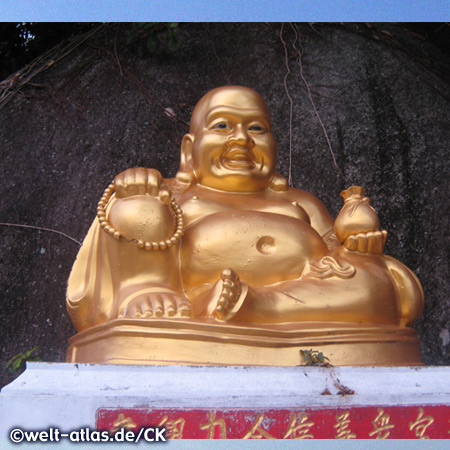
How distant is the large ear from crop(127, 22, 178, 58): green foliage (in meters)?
1.19

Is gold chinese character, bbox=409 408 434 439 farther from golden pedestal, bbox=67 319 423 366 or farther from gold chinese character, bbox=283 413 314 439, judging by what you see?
golden pedestal, bbox=67 319 423 366

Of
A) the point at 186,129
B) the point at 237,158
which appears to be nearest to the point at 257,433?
the point at 237,158

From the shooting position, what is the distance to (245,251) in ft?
7.32

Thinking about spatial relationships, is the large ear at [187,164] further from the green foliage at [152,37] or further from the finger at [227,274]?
the green foliage at [152,37]

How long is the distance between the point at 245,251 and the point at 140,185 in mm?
429

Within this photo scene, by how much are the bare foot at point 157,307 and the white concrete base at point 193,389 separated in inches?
13.0

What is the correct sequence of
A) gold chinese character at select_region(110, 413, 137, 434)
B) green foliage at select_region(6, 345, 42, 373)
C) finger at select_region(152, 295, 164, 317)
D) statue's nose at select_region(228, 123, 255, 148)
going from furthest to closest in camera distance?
green foliage at select_region(6, 345, 42, 373) < statue's nose at select_region(228, 123, 255, 148) < finger at select_region(152, 295, 164, 317) < gold chinese character at select_region(110, 413, 137, 434)

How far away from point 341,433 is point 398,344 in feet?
2.14

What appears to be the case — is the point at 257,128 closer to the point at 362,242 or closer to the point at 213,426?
the point at 362,242

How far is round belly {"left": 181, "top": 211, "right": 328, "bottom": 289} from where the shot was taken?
2223 mm

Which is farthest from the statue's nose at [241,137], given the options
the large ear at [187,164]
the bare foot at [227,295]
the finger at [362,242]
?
the bare foot at [227,295]

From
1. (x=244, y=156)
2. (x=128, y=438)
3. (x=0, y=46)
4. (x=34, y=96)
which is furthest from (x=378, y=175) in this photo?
(x=128, y=438)

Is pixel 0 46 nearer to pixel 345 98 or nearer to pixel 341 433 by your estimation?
pixel 345 98

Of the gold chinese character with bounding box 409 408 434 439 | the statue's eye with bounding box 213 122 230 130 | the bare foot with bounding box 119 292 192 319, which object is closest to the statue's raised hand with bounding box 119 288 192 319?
the bare foot with bounding box 119 292 192 319
